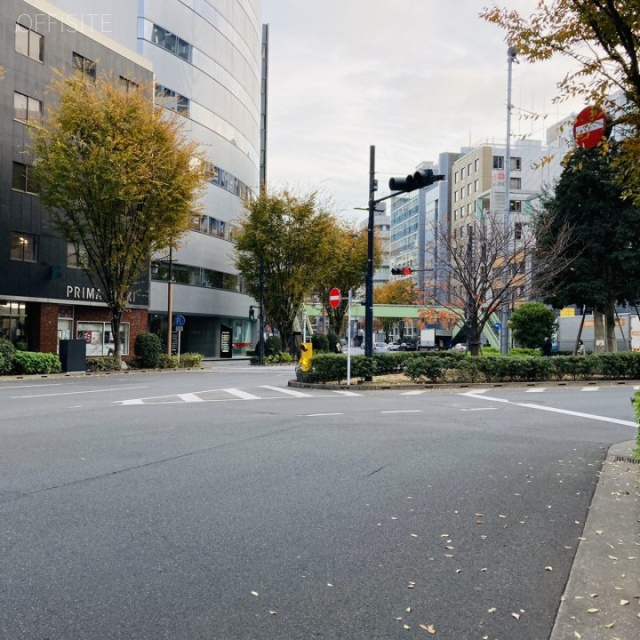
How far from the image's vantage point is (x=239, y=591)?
372 centimetres

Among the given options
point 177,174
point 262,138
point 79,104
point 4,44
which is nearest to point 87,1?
point 4,44

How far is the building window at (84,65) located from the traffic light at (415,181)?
22.6 metres

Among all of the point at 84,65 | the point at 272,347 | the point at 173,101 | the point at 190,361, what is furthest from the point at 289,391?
the point at 173,101

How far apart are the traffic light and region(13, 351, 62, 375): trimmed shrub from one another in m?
16.1

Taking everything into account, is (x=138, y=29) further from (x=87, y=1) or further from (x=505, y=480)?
(x=505, y=480)

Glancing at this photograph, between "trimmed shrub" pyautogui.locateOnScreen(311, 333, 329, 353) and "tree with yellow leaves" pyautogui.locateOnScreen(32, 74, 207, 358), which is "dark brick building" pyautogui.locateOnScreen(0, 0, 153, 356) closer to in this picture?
"tree with yellow leaves" pyautogui.locateOnScreen(32, 74, 207, 358)

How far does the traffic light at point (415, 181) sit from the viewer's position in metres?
15.8

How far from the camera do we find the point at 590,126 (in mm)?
5969

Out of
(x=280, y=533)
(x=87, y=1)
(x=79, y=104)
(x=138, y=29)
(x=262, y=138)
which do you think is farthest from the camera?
(x=262, y=138)

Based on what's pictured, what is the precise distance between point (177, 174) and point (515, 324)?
22.6 metres

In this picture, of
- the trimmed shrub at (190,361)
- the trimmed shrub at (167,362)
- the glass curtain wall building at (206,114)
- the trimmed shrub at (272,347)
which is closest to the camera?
the trimmed shrub at (167,362)

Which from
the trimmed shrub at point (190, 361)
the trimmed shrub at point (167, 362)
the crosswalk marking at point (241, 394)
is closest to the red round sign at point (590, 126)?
the crosswalk marking at point (241, 394)

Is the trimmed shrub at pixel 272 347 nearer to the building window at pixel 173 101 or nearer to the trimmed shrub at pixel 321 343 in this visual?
the trimmed shrub at pixel 321 343

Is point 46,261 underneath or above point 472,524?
above
